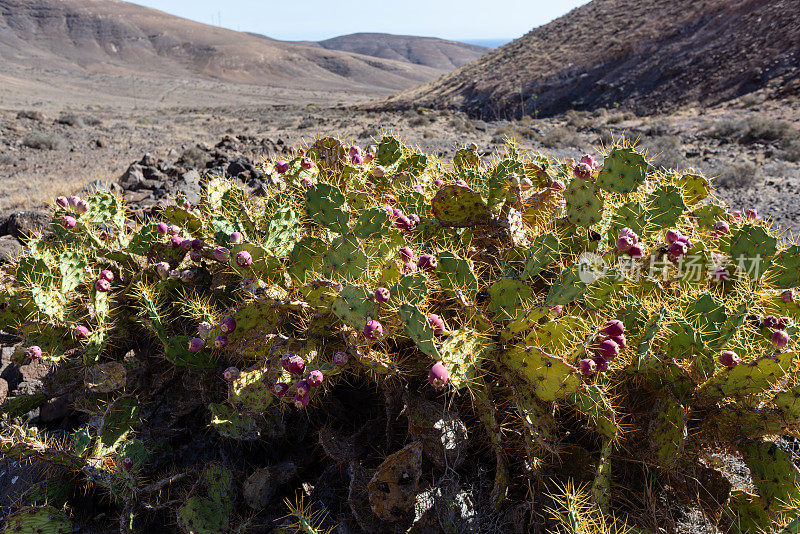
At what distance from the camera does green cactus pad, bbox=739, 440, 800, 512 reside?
1.82 m

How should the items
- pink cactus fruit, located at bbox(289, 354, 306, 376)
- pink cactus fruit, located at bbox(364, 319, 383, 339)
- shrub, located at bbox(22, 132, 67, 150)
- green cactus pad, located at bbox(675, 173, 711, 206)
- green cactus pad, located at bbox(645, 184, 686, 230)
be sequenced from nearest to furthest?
pink cactus fruit, located at bbox(364, 319, 383, 339), pink cactus fruit, located at bbox(289, 354, 306, 376), green cactus pad, located at bbox(645, 184, 686, 230), green cactus pad, located at bbox(675, 173, 711, 206), shrub, located at bbox(22, 132, 67, 150)

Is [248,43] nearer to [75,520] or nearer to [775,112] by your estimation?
[775,112]

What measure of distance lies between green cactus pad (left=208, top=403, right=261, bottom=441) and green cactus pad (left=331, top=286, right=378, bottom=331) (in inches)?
29.5

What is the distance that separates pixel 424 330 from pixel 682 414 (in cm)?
106

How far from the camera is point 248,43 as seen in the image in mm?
99125

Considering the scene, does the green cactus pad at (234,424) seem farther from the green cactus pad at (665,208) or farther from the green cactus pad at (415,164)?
the green cactus pad at (665,208)

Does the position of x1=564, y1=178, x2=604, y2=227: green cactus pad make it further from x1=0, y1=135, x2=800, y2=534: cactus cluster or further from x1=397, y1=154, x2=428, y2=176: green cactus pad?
x1=397, y1=154, x2=428, y2=176: green cactus pad

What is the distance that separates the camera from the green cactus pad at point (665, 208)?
2.45 meters

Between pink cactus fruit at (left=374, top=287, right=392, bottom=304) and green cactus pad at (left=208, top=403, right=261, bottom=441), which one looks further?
green cactus pad at (left=208, top=403, right=261, bottom=441)

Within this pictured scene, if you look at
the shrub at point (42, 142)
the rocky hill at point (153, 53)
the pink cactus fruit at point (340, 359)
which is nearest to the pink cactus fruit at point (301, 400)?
the pink cactus fruit at point (340, 359)

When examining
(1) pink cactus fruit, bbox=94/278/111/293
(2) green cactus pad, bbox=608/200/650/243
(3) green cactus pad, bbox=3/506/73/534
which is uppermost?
(2) green cactus pad, bbox=608/200/650/243

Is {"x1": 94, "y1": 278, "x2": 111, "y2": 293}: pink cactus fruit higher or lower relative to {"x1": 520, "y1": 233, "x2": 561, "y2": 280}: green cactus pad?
lower

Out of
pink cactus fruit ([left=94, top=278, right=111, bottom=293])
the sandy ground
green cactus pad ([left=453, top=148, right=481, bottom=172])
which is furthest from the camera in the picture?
the sandy ground

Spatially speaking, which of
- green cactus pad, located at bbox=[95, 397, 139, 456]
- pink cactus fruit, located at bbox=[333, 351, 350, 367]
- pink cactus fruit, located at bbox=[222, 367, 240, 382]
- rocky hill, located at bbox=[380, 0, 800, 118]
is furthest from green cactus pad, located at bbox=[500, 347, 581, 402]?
rocky hill, located at bbox=[380, 0, 800, 118]
